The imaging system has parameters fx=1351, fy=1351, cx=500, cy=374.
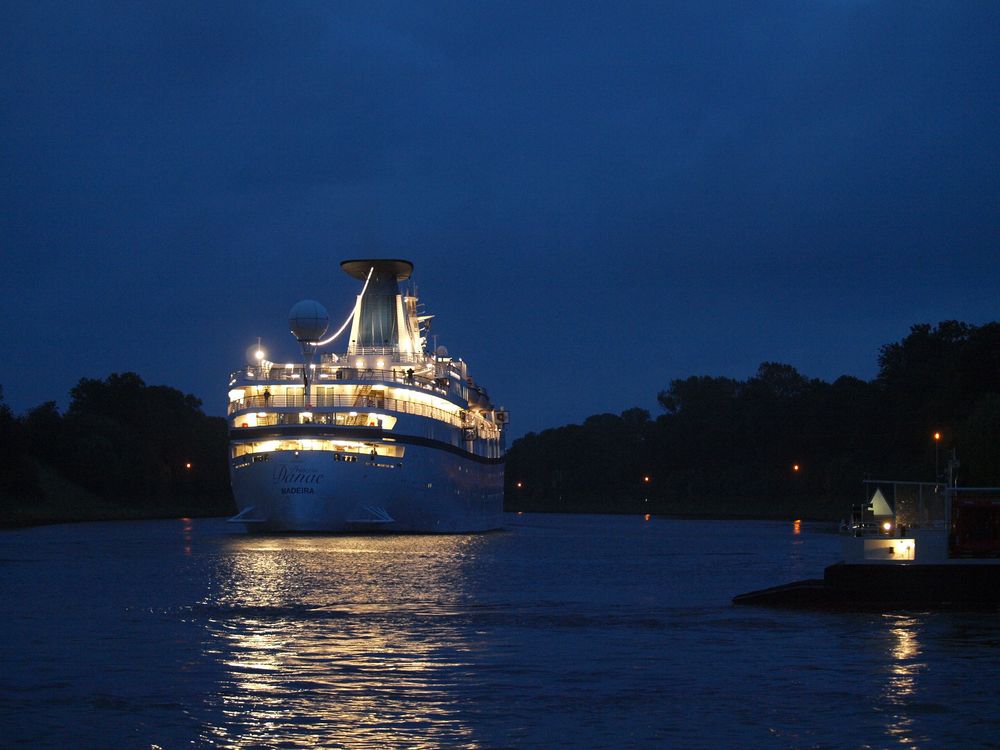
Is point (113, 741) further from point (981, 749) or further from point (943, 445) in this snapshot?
point (943, 445)

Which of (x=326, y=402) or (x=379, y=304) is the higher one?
(x=379, y=304)

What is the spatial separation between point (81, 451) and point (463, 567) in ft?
301

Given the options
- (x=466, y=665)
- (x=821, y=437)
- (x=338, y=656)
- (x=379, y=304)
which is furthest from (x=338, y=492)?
(x=821, y=437)

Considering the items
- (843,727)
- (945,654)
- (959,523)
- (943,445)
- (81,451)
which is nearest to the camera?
(843,727)

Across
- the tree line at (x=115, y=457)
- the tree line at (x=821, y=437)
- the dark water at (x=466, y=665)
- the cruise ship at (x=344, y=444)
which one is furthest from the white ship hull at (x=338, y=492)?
the tree line at (x=821, y=437)

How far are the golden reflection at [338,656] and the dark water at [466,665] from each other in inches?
2.9

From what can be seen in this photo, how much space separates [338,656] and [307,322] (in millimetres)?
56886

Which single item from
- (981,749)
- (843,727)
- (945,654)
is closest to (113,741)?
(843,727)

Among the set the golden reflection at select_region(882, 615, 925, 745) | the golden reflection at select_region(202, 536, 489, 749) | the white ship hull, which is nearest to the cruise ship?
the white ship hull

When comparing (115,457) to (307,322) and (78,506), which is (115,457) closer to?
(78,506)

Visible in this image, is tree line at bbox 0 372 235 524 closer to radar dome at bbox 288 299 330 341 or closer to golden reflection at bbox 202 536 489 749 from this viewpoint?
radar dome at bbox 288 299 330 341

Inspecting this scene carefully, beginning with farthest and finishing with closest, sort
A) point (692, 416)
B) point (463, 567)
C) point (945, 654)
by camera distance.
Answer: point (692, 416) < point (463, 567) < point (945, 654)

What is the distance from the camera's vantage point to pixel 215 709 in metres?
21.4

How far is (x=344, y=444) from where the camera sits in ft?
235
